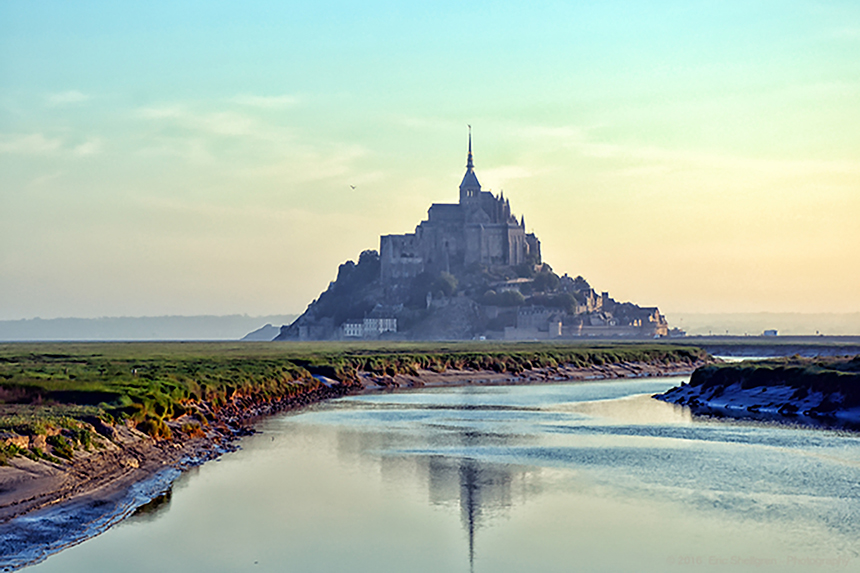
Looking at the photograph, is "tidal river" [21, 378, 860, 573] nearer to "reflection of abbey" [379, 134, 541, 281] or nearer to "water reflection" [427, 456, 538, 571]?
"water reflection" [427, 456, 538, 571]

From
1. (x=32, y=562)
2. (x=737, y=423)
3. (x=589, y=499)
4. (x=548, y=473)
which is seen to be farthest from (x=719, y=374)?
(x=32, y=562)

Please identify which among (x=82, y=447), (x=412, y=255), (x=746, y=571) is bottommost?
(x=746, y=571)

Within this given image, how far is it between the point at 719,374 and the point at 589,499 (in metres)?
26.2

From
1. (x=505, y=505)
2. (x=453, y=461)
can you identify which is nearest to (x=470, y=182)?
(x=453, y=461)

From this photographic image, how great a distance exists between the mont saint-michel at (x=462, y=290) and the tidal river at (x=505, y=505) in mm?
121281

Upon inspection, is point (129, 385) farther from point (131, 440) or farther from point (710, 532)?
point (710, 532)

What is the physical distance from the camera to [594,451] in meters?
25.0

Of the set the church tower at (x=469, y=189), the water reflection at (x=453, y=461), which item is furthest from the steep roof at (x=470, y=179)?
the water reflection at (x=453, y=461)

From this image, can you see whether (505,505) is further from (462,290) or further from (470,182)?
(470,182)

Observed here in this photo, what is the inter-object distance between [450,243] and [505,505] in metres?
140

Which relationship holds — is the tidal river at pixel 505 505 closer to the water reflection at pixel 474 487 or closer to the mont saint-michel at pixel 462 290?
the water reflection at pixel 474 487

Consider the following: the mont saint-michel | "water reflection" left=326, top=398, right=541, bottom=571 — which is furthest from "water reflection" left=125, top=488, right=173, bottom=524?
the mont saint-michel

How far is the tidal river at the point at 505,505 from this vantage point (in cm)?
1389

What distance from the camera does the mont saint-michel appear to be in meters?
152
